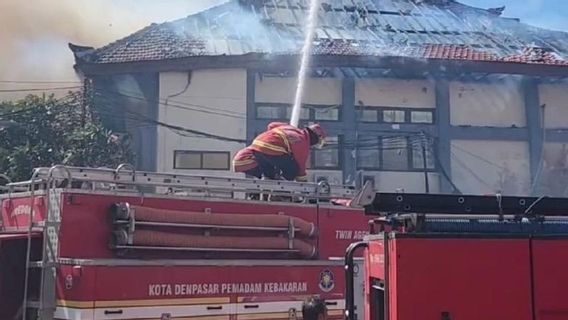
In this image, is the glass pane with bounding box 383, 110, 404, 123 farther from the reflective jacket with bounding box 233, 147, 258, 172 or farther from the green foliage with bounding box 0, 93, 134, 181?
the reflective jacket with bounding box 233, 147, 258, 172

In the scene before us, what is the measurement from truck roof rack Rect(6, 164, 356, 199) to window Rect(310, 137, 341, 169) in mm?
11587

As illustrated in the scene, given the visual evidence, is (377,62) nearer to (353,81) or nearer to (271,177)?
(353,81)

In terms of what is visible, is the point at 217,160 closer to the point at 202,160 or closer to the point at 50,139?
the point at 202,160

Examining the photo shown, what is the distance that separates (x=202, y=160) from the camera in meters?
19.6

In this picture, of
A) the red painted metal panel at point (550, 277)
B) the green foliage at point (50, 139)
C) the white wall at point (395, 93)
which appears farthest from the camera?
the white wall at point (395, 93)

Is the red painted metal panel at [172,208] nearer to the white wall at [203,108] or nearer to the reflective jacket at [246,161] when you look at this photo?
the reflective jacket at [246,161]

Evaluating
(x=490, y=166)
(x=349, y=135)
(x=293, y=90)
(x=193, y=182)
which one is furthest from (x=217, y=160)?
(x=193, y=182)

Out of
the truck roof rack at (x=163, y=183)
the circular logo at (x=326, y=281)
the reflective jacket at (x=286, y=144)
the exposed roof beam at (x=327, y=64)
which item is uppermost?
the exposed roof beam at (x=327, y=64)

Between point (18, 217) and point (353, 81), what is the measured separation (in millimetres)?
14294

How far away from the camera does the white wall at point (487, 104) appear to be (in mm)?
21156

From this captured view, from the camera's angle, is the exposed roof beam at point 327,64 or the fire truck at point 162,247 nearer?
the fire truck at point 162,247

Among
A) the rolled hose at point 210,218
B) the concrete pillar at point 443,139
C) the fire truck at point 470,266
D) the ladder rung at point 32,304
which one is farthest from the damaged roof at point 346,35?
the fire truck at point 470,266

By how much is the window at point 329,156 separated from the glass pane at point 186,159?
3.12 metres

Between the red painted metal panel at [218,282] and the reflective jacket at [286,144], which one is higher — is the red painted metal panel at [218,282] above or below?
below
